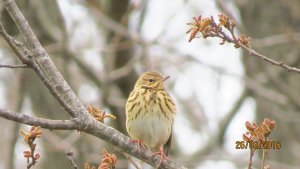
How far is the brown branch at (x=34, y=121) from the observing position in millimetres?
3270

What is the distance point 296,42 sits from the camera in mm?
7004

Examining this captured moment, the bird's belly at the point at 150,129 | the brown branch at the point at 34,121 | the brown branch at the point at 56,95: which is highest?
the bird's belly at the point at 150,129

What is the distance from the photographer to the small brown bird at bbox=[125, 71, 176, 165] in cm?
603

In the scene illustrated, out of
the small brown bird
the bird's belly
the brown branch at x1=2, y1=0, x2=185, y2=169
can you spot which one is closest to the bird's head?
the small brown bird

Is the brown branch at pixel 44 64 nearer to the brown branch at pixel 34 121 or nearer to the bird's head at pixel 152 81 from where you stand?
the brown branch at pixel 34 121

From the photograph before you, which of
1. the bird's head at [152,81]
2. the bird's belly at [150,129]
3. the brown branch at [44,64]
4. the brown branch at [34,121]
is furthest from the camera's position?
the bird's head at [152,81]

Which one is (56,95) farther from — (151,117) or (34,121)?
(151,117)

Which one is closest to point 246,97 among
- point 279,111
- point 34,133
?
point 279,111

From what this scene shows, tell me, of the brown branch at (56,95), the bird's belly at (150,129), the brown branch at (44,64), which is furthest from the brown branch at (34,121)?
the bird's belly at (150,129)

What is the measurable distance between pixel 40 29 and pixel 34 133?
4.81 metres

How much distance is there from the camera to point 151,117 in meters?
6.13

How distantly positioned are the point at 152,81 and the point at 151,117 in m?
0.77

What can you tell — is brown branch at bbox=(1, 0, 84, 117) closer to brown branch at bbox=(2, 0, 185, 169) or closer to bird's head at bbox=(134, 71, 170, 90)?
brown branch at bbox=(2, 0, 185, 169)

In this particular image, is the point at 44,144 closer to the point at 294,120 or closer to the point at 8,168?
the point at 8,168
